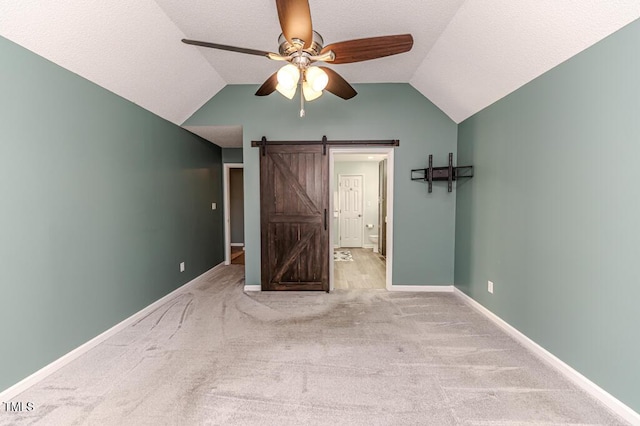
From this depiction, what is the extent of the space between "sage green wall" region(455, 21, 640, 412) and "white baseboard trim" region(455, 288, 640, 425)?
0.04 m

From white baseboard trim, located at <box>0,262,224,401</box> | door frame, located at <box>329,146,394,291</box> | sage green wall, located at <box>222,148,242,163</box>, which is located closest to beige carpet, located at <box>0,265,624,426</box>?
white baseboard trim, located at <box>0,262,224,401</box>

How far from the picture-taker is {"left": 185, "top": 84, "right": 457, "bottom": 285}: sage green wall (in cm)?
351

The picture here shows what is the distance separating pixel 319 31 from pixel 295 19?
1.10 m

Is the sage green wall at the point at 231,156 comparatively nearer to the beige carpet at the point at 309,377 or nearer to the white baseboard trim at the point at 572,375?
the beige carpet at the point at 309,377

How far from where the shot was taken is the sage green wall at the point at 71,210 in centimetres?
169

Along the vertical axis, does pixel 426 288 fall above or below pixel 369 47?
below

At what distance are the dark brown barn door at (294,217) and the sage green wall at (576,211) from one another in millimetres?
2031

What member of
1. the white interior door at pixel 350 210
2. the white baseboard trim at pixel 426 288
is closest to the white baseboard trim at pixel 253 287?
the white baseboard trim at pixel 426 288

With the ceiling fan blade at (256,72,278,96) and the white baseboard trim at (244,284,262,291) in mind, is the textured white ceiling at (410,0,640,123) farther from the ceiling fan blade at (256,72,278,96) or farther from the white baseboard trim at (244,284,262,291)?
the white baseboard trim at (244,284,262,291)

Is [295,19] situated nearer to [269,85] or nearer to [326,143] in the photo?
[269,85]

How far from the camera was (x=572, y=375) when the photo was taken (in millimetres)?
1813

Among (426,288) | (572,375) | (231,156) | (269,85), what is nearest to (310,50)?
(269,85)

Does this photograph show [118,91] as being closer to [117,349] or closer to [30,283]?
[30,283]

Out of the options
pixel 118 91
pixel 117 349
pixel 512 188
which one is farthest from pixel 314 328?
pixel 118 91
